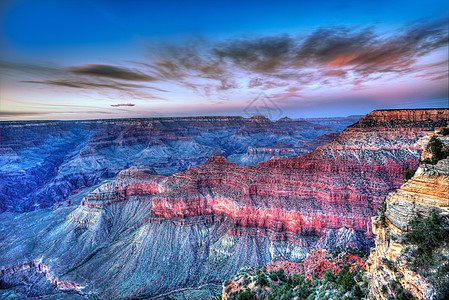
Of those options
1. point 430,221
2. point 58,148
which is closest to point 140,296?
point 430,221

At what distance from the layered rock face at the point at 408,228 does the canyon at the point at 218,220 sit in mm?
27335

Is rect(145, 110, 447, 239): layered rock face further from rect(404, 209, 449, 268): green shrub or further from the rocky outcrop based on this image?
rect(404, 209, 449, 268): green shrub

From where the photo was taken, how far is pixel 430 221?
11445 mm

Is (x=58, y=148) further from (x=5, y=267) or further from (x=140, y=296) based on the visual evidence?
(x=140, y=296)

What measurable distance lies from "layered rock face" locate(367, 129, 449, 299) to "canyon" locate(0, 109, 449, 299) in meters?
27.3

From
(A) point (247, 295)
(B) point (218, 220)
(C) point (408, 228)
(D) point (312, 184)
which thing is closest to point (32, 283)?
(B) point (218, 220)

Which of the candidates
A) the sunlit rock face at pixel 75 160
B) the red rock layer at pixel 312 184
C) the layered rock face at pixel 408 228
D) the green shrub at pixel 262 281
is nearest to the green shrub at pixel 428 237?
the layered rock face at pixel 408 228

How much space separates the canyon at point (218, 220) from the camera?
41625 mm

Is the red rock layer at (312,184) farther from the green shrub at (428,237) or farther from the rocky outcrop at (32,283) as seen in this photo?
the green shrub at (428,237)

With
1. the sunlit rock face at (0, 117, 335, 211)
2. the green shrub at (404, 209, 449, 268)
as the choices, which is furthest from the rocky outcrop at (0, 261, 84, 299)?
the sunlit rock face at (0, 117, 335, 211)

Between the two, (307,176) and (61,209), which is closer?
(307,176)

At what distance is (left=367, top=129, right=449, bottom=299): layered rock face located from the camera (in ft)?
37.2

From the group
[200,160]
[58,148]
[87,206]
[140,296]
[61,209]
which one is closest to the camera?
[140,296]

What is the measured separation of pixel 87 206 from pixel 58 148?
572ft
